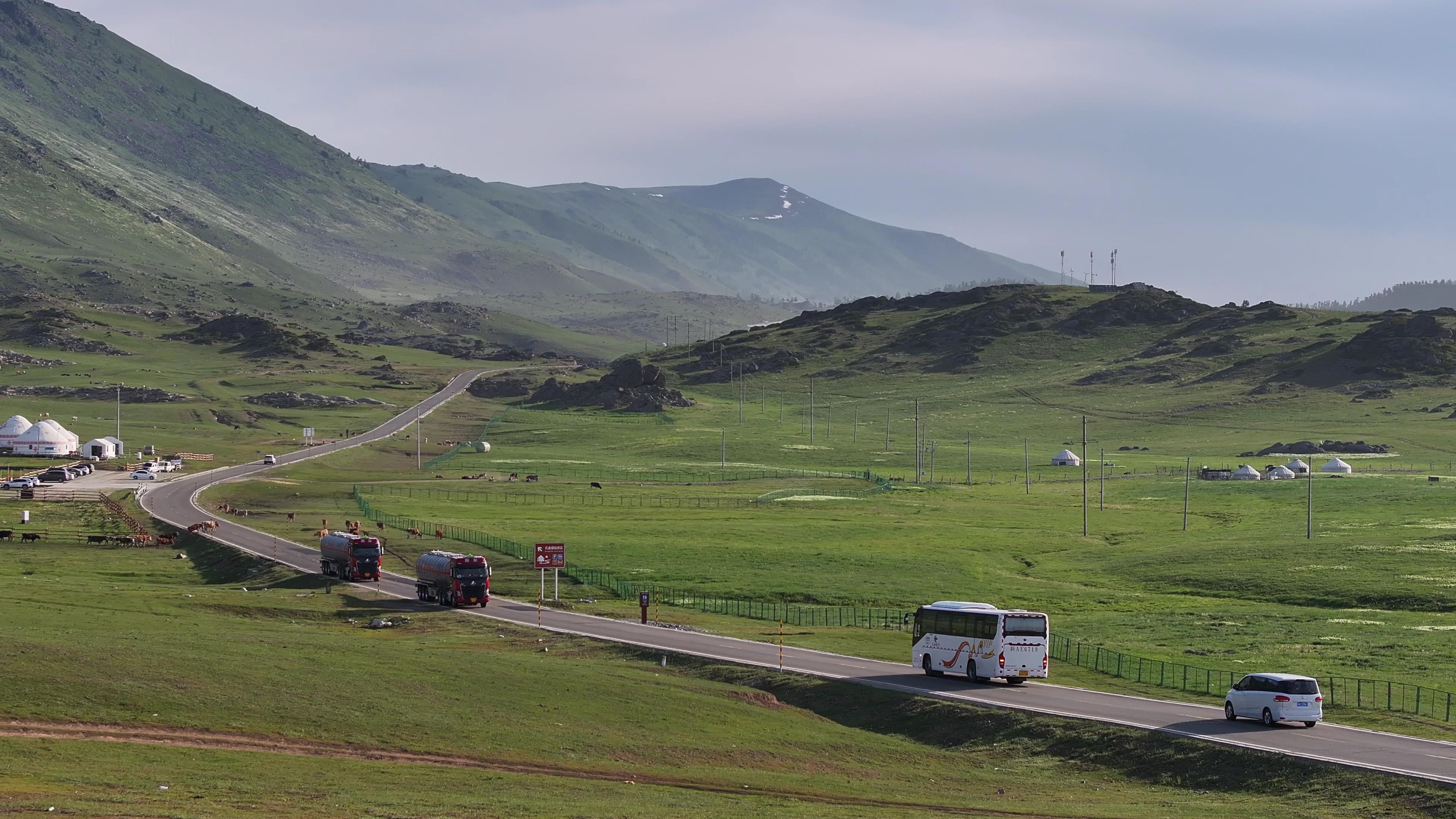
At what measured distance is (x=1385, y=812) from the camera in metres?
43.0

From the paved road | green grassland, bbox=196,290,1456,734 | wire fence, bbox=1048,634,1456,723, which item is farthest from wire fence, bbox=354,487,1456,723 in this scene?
the paved road

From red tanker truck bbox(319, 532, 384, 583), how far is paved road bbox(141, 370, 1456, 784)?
135 cm

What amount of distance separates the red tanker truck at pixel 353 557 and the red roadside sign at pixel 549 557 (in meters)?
13.4

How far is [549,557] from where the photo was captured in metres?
88.4

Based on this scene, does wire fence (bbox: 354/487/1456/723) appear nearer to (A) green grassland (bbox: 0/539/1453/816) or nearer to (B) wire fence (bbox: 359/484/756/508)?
(A) green grassland (bbox: 0/539/1453/816)

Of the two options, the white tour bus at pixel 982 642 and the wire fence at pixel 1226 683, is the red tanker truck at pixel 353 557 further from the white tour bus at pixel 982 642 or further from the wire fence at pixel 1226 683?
the wire fence at pixel 1226 683

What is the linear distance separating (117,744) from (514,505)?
115162mm

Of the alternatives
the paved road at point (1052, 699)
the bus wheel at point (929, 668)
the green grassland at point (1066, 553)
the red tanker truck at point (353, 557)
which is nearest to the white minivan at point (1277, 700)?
the paved road at point (1052, 699)

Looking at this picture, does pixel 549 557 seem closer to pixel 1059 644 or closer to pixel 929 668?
pixel 929 668

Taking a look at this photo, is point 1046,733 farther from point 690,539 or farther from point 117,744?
point 690,539

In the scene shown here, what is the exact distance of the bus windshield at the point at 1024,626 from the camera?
64.3 meters

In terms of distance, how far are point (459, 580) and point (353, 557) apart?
13366mm

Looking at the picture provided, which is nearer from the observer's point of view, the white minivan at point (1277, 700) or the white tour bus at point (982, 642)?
the white minivan at point (1277, 700)

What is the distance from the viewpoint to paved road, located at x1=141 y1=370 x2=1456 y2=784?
162ft
